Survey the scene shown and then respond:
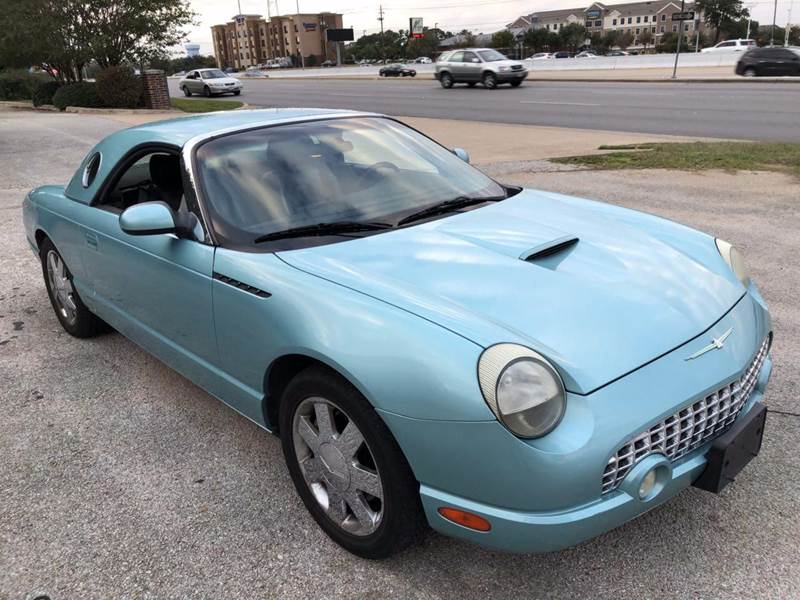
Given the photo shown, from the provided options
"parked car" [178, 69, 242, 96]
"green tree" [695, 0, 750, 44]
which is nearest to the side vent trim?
"parked car" [178, 69, 242, 96]

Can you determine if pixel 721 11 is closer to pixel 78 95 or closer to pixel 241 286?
pixel 78 95

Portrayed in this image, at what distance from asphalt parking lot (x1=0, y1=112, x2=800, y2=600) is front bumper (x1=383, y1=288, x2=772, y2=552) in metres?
0.39

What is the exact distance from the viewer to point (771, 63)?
95.5 feet

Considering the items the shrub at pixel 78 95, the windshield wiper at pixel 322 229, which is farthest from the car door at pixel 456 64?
the windshield wiper at pixel 322 229

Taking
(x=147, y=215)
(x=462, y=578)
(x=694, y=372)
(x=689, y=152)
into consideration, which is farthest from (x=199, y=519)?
(x=689, y=152)

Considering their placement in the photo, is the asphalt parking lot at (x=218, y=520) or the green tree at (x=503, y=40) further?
the green tree at (x=503, y=40)

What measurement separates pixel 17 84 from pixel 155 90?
1543cm

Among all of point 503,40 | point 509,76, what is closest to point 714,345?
point 509,76

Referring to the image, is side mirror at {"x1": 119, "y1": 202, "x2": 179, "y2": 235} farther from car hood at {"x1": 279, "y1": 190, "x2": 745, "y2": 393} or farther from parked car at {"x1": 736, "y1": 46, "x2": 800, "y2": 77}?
parked car at {"x1": 736, "y1": 46, "x2": 800, "y2": 77}

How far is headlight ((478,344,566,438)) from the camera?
1950mm

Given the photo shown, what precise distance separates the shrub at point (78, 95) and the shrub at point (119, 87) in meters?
0.47

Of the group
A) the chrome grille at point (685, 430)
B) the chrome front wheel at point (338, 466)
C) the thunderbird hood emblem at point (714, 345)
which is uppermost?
the thunderbird hood emblem at point (714, 345)

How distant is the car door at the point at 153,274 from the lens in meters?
2.97

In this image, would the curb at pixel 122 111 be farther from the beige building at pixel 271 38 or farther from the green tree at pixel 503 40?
the beige building at pixel 271 38
